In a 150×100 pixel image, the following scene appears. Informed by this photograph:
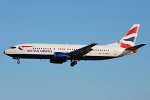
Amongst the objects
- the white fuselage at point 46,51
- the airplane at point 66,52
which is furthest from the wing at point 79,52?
the white fuselage at point 46,51

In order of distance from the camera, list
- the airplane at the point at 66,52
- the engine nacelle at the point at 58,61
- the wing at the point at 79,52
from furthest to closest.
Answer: the engine nacelle at the point at 58,61
the airplane at the point at 66,52
the wing at the point at 79,52

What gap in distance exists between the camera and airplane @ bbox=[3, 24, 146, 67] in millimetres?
70375

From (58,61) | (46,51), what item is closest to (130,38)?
(58,61)

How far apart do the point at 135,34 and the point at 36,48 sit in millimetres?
24724

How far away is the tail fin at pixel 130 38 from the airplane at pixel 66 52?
1772 mm

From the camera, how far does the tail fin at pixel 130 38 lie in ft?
257

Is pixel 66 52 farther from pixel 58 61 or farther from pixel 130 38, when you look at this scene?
pixel 130 38

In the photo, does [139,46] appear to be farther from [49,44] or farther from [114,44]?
[49,44]

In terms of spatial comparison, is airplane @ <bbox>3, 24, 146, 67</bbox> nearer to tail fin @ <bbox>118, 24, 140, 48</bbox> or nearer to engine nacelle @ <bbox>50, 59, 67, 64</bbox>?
engine nacelle @ <bbox>50, 59, 67, 64</bbox>

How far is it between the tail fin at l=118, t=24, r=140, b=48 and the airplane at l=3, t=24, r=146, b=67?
1.77 m

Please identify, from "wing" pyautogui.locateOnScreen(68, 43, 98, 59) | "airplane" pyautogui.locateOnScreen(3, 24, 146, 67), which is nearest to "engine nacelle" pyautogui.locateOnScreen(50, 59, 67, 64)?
"airplane" pyautogui.locateOnScreen(3, 24, 146, 67)

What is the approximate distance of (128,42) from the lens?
78.8 meters

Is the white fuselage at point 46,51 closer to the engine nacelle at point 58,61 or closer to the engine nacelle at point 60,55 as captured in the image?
the engine nacelle at point 60,55

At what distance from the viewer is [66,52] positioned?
236 ft
